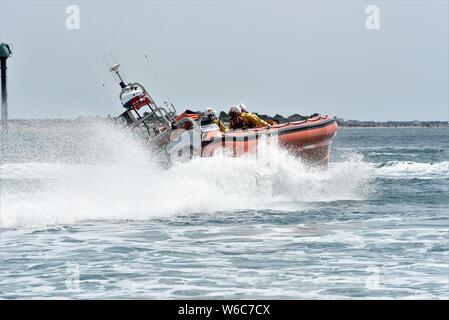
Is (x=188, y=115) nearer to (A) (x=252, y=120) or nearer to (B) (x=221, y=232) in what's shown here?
(A) (x=252, y=120)

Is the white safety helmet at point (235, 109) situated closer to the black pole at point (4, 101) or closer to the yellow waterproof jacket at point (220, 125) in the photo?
the yellow waterproof jacket at point (220, 125)

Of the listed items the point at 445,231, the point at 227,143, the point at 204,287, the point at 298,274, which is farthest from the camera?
the point at 227,143

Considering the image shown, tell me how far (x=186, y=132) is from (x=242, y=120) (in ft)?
5.51

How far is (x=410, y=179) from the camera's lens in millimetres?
24422

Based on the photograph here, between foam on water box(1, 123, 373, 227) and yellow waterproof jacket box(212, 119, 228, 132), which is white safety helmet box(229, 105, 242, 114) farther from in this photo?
foam on water box(1, 123, 373, 227)

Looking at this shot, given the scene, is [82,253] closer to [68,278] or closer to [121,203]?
[68,278]

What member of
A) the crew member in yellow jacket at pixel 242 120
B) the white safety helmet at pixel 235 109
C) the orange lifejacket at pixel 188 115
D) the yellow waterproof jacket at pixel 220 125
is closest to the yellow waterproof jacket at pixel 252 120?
the crew member in yellow jacket at pixel 242 120

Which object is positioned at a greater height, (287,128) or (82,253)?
(287,128)

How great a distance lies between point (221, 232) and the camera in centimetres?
1204

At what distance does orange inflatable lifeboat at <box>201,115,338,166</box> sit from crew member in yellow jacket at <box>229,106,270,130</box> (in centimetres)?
33

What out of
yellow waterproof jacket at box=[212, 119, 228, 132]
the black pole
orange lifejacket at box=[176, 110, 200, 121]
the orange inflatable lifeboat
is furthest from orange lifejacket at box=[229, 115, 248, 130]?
the black pole

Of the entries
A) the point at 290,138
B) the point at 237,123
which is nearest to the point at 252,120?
the point at 237,123

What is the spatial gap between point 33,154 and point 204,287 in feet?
117
